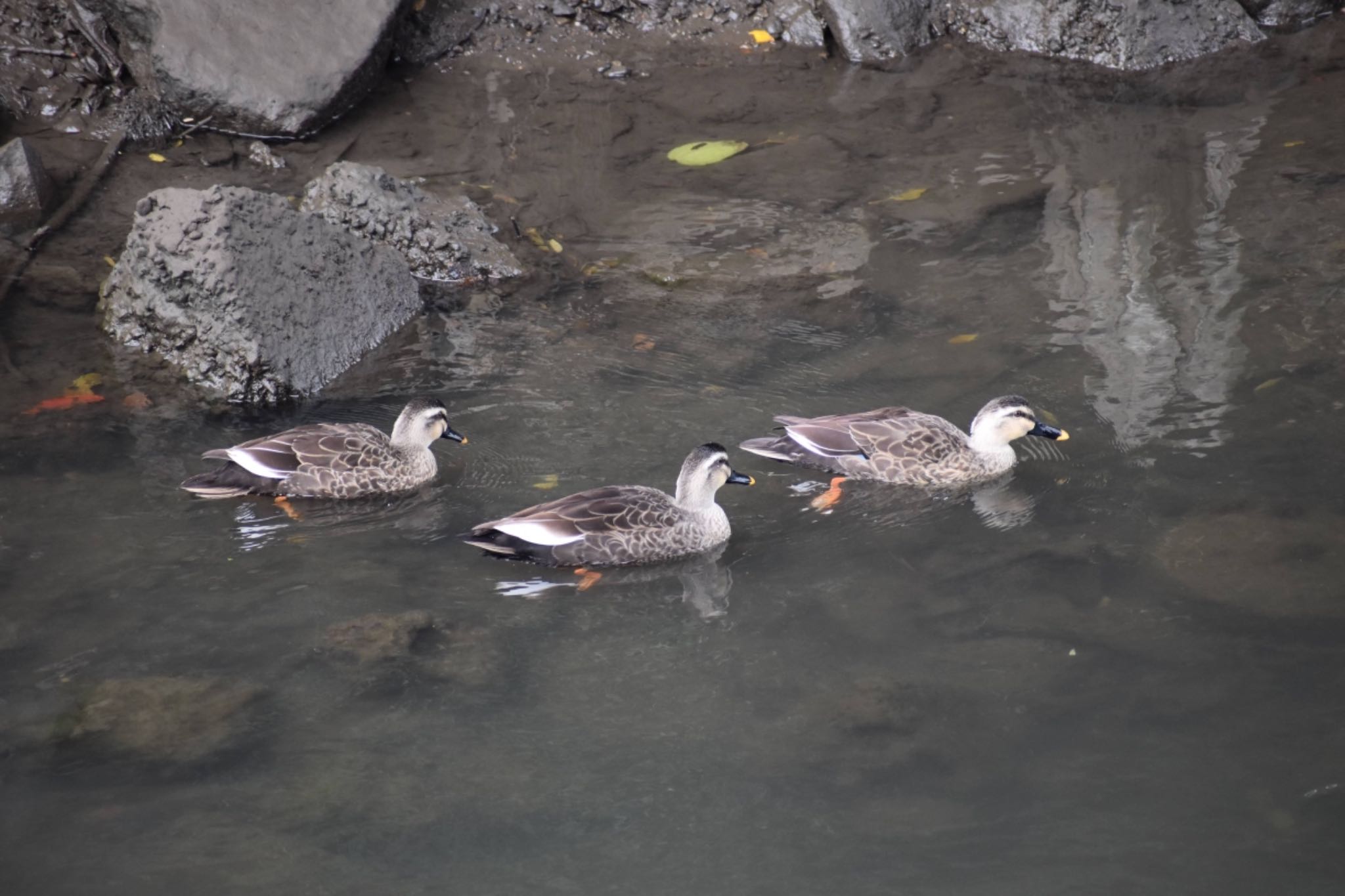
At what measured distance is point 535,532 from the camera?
618 centimetres

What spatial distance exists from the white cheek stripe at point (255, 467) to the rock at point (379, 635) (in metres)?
1.39

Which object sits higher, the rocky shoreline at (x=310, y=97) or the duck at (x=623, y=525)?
the rocky shoreline at (x=310, y=97)

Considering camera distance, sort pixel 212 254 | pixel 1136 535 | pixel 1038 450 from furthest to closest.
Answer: pixel 212 254 → pixel 1038 450 → pixel 1136 535

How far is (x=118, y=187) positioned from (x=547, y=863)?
8162 millimetres

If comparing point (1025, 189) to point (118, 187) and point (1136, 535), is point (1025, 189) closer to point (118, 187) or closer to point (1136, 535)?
point (1136, 535)

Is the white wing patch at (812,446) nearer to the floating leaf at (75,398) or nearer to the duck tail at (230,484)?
the duck tail at (230,484)

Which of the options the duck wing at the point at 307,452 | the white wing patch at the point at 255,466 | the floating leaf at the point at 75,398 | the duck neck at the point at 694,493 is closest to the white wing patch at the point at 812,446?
the duck neck at the point at 694,493

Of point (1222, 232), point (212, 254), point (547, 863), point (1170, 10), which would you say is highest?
point (1170, 10)

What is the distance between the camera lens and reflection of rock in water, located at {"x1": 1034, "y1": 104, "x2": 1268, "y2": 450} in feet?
24.0

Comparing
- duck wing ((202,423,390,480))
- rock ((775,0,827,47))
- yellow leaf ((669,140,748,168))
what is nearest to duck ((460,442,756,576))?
duck wing ((202,423,390,480))

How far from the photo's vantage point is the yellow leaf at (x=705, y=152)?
36.0ft

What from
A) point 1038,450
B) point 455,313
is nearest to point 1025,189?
point 1038,450

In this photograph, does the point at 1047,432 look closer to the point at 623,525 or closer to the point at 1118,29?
the point at 623,525

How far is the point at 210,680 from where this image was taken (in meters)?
5.39
